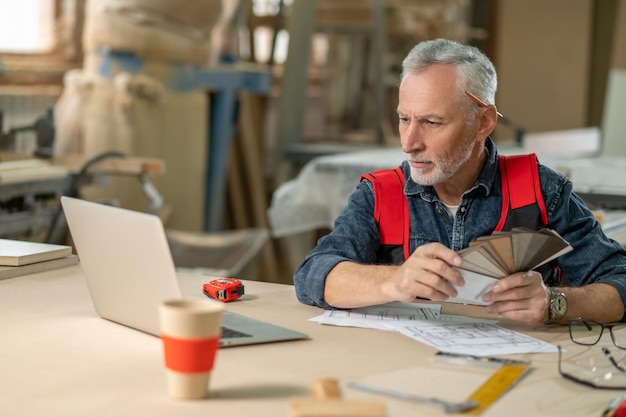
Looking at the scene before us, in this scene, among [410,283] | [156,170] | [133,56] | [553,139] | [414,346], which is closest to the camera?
[414,346]

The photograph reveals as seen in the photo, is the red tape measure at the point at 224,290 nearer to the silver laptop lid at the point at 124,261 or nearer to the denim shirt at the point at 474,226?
the denim shirt at the point at 474,226

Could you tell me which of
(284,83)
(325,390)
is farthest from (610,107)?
(325,390)

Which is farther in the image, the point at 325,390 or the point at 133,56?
the point at 133,56

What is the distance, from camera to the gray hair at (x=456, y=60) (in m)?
2.00

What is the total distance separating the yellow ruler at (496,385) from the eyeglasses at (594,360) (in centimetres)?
7

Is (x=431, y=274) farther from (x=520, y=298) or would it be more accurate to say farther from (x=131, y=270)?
(x=131, y=270)

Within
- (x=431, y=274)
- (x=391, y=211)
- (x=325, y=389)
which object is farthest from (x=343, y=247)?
(x=325, y=389)

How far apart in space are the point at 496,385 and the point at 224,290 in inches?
27.5

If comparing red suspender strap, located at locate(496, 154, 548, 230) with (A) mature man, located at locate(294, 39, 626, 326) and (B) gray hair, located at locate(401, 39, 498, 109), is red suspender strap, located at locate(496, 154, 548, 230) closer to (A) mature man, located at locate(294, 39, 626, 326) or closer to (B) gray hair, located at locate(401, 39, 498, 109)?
(A) mature man, located at locate(294, 39, 626, 326)

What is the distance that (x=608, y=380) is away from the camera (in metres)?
1.45

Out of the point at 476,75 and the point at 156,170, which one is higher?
the point at 476,75

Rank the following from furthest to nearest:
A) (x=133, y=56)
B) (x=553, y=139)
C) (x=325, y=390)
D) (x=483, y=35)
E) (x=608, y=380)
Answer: (x=483, y=35) < (x=553, y=139) < (x=133, y=56) < (x=608, y=380) < (x=325, y=390)

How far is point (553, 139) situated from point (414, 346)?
182 inches

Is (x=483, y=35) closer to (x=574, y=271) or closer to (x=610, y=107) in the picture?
(x=610, y=107)
